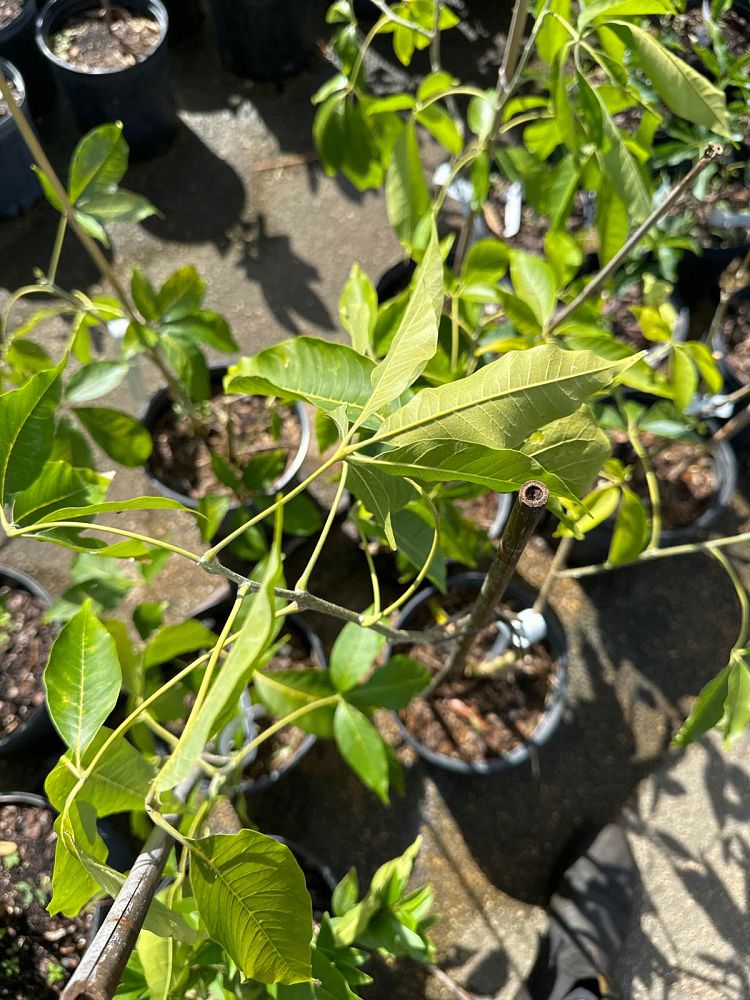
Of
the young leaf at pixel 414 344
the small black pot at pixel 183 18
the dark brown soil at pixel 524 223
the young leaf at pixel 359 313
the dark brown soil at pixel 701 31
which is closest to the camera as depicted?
the young leaf at pixel 414 344

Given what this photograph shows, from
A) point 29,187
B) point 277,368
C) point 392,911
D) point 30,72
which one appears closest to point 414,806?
point 392,911

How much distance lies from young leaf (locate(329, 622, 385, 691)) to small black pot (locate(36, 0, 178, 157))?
1.81m

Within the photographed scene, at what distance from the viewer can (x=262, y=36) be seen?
2.39 meters

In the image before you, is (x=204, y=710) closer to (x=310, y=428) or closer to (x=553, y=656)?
(x=553, y=656)

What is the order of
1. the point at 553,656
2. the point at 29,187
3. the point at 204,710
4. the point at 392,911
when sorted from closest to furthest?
1. the point at 204,710
2. the point at 392,911
3. the point at 553,656
4. the point at 29,187

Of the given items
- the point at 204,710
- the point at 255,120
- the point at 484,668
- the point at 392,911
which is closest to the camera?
the point at 204,710

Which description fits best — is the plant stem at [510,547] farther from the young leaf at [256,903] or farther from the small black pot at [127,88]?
the small black pot at [127,88]

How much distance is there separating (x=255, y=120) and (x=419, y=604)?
5.54 feet

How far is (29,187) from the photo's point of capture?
7.39 ft

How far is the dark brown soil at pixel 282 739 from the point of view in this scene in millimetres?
1567

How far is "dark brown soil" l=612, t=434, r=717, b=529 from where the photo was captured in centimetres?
183

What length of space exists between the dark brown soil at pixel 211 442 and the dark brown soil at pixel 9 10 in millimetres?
1460

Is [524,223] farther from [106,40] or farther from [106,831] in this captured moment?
[106,831]

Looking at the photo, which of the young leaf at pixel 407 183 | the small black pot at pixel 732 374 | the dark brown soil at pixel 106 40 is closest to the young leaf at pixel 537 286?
the young leaf at pixel 407 183
